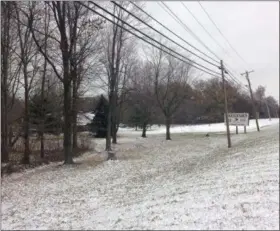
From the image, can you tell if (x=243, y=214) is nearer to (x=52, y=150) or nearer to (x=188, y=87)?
(x=52, y=150)

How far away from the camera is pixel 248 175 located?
21.2 ft

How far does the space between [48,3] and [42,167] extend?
685 centimetres

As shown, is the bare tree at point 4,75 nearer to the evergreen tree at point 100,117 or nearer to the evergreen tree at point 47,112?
the evergreen tree at point 47,112

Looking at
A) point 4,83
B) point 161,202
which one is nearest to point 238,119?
point 4,83

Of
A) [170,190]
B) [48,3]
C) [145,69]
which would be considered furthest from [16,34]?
[145,69]

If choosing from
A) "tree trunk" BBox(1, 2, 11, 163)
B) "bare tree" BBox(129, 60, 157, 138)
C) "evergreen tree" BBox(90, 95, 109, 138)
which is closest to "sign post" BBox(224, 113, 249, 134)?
"bare tree" BBox(129, 60, 157, 138)

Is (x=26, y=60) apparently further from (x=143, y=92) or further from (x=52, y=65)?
(x=143, y=92)

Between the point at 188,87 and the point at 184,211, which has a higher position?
the point at 188,87

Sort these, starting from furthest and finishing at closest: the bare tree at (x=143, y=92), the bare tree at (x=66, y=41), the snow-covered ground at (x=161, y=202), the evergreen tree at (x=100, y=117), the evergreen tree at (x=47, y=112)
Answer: the evergreen tree at (x=100, y=117) < the bare tree at (x=143, y=92) < the evergreen tree at (x=47, y=112) < the bare tree at (x=66, y=41) < the snow-covered ground at (x=161, y=202)

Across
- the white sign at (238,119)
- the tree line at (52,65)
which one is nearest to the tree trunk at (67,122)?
the tree line at (52,65)

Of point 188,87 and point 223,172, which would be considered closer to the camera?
point 223,172

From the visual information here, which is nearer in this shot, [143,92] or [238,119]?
[238,119]

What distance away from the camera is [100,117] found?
125 feet

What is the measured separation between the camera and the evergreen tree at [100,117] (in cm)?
3703
